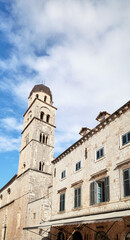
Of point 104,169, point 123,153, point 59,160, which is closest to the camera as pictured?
point 123,153

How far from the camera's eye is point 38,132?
1203 inches

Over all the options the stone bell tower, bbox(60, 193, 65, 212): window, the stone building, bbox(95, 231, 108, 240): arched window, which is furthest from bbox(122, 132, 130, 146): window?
the stone bell tower

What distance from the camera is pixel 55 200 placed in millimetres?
19031

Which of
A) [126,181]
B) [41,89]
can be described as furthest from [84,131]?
[41,89]

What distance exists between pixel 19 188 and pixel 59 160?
39.9 feet

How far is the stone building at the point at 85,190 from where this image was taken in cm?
1175

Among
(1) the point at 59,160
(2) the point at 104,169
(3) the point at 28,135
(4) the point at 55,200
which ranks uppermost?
(3) the point at 28,135

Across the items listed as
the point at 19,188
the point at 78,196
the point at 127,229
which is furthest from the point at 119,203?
the point at 19,188

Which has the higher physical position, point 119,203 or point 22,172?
point 22,172

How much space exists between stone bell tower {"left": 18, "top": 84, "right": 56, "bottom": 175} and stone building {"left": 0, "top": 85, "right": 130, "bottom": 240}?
1.12 feet

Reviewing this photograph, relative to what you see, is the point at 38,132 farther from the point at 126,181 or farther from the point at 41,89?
the point at 126,181

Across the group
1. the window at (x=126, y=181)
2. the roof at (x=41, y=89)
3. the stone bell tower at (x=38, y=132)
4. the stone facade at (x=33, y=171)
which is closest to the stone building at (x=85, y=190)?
the window at (x=126, y=181)

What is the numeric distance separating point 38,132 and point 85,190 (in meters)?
16.9

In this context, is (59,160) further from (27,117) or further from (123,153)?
(27,117)
